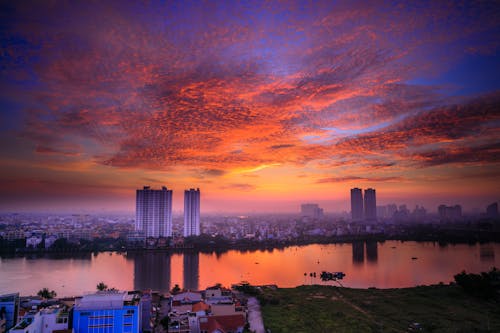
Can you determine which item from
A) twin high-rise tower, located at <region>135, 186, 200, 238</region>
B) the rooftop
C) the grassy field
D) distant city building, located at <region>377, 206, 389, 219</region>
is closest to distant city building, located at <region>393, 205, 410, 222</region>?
distant city building, located at <region>377, 206, 389, 219</region>

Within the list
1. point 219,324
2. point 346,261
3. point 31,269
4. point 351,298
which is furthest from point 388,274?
point 31,269

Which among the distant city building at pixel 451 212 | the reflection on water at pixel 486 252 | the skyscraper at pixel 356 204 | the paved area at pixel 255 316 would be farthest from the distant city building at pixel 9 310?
the distant city building at pixel 451 212

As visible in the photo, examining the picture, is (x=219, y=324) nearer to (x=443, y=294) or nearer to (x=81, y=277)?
(x=443, y=294)

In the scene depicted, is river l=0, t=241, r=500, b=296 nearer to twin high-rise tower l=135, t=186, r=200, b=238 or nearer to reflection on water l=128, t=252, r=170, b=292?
reflection on water l=128, t=252, r=170, b=292

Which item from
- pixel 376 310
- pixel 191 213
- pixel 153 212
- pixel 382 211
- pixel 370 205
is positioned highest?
pixel 370 205

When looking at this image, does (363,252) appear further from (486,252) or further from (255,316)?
(255,316)

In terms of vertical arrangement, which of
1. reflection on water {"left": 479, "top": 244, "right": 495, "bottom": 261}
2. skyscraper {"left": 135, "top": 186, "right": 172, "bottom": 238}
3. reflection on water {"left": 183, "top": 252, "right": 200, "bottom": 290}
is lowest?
reflection on water {"left": 479, "top": 244, "right": 495, "bottom": 261}

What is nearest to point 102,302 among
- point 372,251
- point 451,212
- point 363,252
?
point 363,252
